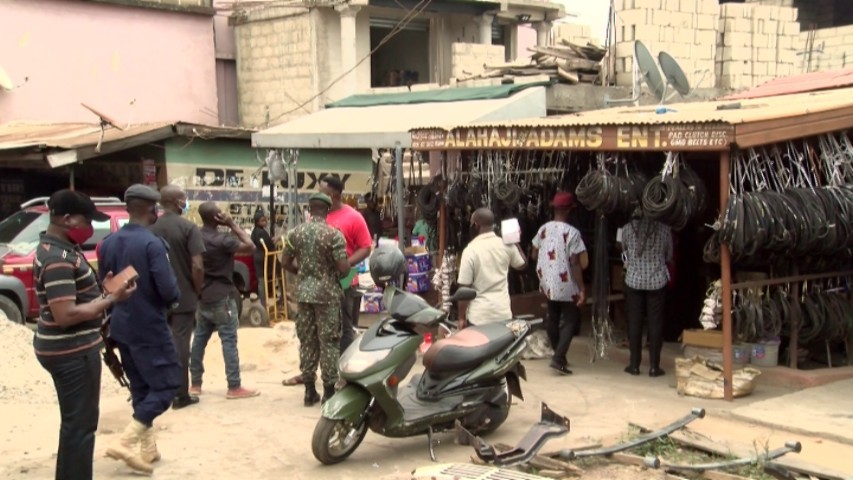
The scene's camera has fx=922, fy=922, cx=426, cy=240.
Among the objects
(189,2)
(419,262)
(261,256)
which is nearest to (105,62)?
(189,2)

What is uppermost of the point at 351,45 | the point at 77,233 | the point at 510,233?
the point at 351,45

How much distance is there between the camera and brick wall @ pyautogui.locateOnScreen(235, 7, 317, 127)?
65.6 ft

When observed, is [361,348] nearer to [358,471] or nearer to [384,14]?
[358,471]

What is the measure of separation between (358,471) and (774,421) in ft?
9.55

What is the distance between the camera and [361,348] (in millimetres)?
5910

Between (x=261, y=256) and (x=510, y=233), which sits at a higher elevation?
(x=510, y=233)

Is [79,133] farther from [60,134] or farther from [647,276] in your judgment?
[647,276]

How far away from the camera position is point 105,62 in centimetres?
1967

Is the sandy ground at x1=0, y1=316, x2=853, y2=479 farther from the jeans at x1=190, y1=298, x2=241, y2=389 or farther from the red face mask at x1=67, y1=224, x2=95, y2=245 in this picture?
the red face mask at x1=67, y1=224, x2=95, y2=245

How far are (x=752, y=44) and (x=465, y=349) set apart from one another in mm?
9746

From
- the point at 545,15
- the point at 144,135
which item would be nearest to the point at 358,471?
the point at 144,135

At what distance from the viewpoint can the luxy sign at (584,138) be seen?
6828 millimetres

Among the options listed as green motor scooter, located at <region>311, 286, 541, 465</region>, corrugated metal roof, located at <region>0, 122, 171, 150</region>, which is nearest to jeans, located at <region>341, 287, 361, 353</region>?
green motor scooter, located at <region>311, 286, 541, 465</region>

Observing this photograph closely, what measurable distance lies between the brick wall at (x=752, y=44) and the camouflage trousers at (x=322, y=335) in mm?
9087
